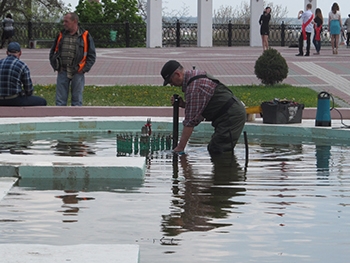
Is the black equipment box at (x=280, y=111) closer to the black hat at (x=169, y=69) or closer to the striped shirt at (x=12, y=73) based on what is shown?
the striped shirt at (x=12, y=73)

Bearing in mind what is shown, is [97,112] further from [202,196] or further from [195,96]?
[202,196]

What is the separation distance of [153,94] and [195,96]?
814 centimetres

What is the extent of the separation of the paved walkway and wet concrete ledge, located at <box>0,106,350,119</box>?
2222 millimetres

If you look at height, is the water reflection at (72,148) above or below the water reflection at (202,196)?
below

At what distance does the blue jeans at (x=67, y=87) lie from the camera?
14.3 m

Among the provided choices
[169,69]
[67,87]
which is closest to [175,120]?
[169,69]

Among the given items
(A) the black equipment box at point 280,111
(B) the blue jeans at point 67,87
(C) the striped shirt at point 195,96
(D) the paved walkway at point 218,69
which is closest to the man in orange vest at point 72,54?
(B) the blue jeans at point 67,87

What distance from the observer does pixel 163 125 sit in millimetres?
12953

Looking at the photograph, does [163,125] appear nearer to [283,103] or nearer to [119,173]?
[283,103]

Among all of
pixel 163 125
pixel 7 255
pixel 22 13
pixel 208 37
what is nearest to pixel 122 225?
pixel 7 255

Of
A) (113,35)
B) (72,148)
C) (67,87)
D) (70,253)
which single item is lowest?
(72,148)

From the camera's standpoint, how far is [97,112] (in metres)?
14.2

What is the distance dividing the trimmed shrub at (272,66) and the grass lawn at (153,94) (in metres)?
0.24

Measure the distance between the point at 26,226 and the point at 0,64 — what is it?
7437 millimetres
